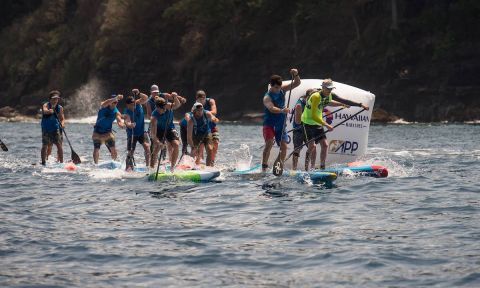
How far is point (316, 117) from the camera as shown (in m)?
17.6

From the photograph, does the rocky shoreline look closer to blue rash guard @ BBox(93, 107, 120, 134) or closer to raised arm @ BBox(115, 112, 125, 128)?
blue rash guard @ BBox(93, 107, 120, 134)

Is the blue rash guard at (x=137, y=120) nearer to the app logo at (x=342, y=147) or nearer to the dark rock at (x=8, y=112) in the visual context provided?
the app logo at (x=342, y=147)

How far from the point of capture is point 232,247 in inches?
407

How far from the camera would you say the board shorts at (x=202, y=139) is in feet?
61.5

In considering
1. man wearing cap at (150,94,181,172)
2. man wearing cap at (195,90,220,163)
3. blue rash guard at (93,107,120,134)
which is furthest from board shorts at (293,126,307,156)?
blue rash guard at (93,107,120,134)

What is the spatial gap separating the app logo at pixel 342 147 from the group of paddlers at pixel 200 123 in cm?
99

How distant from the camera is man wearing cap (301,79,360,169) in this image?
689 inches

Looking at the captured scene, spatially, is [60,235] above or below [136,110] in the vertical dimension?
below

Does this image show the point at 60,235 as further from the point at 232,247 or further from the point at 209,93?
the point at 209,93

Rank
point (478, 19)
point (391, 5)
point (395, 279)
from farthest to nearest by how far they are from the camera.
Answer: point (391, 5) < point (478, 19) < point (395, 279)

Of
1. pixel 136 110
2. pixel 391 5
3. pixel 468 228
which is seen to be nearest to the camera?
pixel 468 228

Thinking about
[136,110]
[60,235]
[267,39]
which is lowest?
[60,235]

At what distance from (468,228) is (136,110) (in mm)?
10753

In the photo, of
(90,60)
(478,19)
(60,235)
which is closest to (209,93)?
(90,60)
